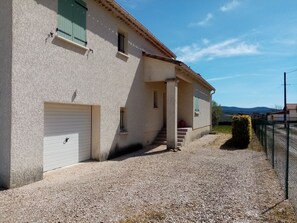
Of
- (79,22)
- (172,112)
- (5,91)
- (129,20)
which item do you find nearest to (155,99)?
(172,112)

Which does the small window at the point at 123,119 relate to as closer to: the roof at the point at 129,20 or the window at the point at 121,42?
the window at the point at 121,42

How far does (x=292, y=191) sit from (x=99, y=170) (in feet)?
18.6

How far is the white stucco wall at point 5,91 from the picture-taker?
6852 mm

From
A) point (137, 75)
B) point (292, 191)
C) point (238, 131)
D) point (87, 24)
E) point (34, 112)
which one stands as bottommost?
point (292, 191)

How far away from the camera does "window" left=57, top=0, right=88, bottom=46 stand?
28.4 feet

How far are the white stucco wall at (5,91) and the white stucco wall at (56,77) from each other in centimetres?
12

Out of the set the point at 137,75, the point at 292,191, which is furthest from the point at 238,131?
the point at 292,191

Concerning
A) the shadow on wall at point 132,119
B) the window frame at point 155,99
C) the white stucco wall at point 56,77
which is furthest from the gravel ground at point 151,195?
the window frame at point 155,99

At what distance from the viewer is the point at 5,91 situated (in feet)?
22.7

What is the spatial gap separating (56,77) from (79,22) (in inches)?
91.5

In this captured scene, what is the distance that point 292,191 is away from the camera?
6.88 meters

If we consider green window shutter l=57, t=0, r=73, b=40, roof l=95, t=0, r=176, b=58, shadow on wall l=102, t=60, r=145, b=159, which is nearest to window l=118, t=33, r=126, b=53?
roof l=95, t=0, r=176, b=58

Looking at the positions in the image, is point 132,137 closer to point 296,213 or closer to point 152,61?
point 152,61

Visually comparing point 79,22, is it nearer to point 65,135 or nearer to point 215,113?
point 65,135
